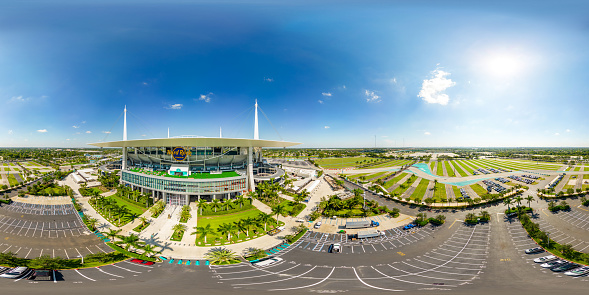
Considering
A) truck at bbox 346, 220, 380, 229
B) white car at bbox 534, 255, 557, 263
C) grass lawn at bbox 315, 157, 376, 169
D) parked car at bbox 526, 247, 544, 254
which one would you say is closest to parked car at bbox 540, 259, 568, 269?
white car at bbox 534, 255, 557, 263

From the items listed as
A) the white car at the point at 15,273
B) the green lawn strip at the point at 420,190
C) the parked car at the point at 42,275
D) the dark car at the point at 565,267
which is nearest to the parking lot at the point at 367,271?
the dark car at the point at 565,267

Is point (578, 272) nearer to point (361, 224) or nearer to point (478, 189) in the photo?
point (361, 224)

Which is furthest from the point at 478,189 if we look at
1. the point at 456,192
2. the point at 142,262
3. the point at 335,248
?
the point at 142,262

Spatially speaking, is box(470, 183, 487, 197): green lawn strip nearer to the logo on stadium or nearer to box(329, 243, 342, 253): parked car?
box(329, 243, 342, 253): parked car

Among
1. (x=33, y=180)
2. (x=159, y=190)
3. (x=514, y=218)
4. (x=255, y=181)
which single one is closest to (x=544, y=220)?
(x=514, y=218)

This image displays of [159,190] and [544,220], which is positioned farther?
[159,190]

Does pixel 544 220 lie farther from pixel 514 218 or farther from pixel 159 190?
pixel 159 190

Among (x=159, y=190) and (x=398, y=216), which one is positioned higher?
A: (x=159, y=190)
